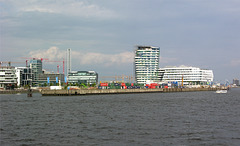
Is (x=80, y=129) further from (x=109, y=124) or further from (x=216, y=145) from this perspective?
(x=216, y=145)

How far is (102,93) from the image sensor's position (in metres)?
175

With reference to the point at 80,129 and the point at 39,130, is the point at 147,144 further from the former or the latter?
the point at 39,130

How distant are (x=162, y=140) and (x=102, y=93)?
142 meters

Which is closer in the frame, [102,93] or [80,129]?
[80,129]

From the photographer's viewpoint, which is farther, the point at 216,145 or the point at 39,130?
the point at 39,130

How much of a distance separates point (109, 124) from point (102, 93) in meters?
130

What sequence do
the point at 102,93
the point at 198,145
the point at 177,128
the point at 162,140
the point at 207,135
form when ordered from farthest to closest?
the point at 102,93 → the point at 177,128 → the point at 207,135 → the point at 162,140 → the point at 198,145

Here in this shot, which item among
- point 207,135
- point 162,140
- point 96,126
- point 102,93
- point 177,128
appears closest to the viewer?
point 162,140

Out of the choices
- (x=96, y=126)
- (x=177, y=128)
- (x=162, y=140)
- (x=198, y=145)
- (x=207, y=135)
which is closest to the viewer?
(x=198, y=145)

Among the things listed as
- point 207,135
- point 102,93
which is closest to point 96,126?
point 207,135

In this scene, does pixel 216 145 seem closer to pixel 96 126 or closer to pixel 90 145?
pixel 90 145

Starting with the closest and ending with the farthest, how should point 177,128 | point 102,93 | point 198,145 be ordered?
point 198,145
point 177,128
point 102,93

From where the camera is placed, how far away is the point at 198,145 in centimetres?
3112

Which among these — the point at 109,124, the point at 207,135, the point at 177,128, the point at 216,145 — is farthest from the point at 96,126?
the point at 216,145
